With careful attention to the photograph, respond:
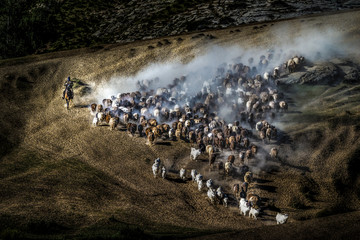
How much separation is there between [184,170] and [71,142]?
17300 mm

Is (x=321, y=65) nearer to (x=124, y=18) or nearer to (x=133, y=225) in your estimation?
(x=133, y=225)

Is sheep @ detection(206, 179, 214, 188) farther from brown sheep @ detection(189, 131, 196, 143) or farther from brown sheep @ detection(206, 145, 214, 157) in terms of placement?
brown sheep @ detection(189, 131, 196, 143)

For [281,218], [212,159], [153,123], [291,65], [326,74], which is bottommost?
[281,218]

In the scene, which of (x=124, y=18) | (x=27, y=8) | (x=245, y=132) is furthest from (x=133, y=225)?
(x=27, y=8)

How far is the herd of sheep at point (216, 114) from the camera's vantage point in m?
38.6

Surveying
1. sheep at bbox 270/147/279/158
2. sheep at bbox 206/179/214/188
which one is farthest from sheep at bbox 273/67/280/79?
sheep at bbox 206/179/214/188

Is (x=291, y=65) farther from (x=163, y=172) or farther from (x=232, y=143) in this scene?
(x=163, y=172)

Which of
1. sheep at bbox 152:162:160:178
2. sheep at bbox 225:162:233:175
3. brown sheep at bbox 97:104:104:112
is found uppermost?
brown sheep at bbox 97:104:104:112

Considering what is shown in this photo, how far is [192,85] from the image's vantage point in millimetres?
55719

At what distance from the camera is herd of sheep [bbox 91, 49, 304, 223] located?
1518 inches

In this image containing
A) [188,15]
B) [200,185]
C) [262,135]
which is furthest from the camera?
[188,15]

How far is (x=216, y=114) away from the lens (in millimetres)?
47469

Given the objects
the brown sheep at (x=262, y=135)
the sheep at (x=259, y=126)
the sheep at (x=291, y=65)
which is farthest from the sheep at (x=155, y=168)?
the sheep at (x=291, y=65)

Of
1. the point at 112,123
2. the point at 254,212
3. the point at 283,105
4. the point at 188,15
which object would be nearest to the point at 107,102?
the point at 112,123
